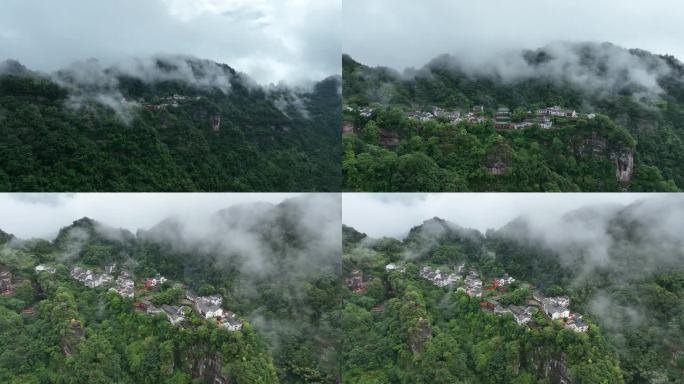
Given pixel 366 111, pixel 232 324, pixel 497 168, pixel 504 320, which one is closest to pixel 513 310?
pixel 504 320

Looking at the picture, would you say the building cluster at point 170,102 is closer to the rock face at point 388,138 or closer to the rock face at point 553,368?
the rock face at point 388,138

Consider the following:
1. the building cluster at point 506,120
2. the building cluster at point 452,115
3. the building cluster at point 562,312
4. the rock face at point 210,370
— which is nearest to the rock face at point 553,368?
the building cluster at point 562,312

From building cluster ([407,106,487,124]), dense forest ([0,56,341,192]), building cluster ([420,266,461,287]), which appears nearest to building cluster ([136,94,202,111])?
dense forest ([0,56,341,192])

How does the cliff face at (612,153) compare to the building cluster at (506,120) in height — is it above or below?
below

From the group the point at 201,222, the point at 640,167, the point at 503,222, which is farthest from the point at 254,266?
the point at 640,167

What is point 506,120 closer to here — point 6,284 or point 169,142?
point 169,142
